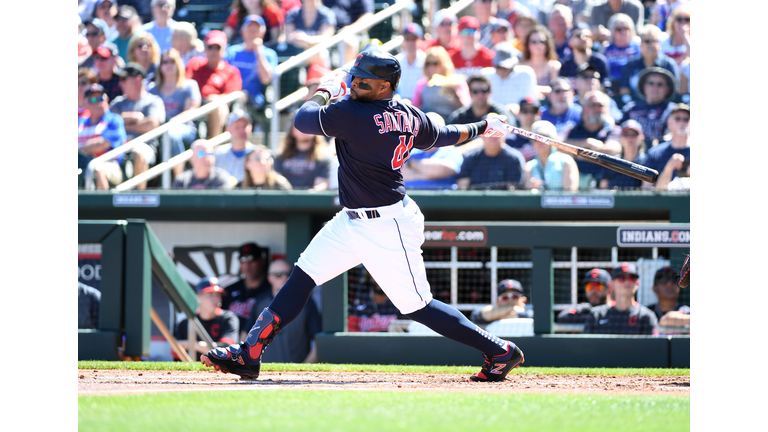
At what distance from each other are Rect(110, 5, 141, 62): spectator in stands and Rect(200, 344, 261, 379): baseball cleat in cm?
829

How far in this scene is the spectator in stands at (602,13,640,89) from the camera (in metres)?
9.59

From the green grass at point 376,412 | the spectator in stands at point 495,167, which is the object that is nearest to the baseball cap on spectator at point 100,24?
the spectator in stands at point 495,167

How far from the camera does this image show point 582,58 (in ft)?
30.7

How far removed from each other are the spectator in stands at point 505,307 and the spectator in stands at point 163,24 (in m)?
6.38

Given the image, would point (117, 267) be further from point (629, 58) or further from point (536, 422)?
point (629, 58)

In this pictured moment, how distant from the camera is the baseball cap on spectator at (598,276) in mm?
6605

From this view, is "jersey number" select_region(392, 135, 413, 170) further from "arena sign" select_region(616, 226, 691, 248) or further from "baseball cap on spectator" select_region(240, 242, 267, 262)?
"baseball cap on spectator" select_region(240, 242, 267, 262)

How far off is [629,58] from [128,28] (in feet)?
21.5

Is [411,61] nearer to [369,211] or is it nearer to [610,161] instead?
[610,161]

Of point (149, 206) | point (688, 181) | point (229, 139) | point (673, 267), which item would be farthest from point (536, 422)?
point (229, 139)

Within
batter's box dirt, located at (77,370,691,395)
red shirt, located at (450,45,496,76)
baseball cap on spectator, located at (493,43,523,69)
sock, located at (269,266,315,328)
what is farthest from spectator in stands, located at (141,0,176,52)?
sock, located at (269,266,315,328)

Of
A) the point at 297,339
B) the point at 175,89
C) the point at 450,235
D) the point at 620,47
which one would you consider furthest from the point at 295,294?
the point at 620,47

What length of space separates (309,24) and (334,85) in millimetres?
6972

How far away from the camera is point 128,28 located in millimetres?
11625
